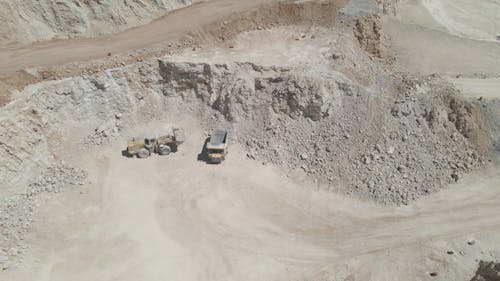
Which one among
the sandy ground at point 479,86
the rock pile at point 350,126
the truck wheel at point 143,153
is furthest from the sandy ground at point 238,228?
the sandy ground at point 479,86

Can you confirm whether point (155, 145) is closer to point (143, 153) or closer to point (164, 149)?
point (164, 149)

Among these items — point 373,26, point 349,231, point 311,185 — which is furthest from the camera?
point 373,26

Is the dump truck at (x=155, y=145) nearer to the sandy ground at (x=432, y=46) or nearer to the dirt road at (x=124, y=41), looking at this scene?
the dirt road at (x=124, y=41)

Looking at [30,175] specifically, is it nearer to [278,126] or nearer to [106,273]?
[106,273]

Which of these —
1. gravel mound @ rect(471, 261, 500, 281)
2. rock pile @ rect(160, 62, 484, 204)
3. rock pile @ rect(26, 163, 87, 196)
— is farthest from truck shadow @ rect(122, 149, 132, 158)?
gravel mound @ rect(471, 261, 500, 281)

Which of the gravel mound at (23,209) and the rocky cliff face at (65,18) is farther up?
the rocky cliff face at (65,18)

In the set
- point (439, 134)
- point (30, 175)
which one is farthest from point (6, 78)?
point (439, 134)
